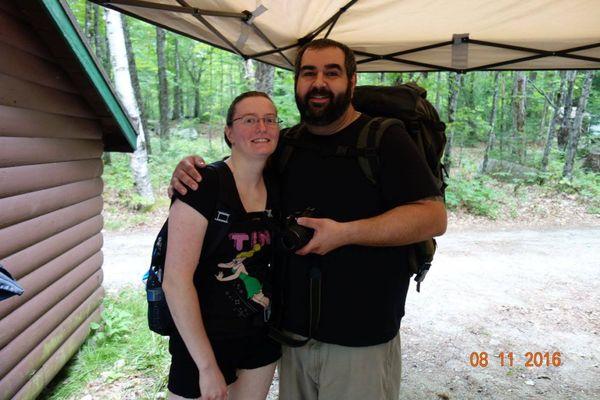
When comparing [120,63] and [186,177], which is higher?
[120,63]

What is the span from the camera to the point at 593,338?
5078 millimetres

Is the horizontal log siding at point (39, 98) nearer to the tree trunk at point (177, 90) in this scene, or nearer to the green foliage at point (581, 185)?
the green foliage at point (581, 185)

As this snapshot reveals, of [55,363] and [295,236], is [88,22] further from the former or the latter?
[295,236]

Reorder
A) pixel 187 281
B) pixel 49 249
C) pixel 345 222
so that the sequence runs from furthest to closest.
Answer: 1. pixel 49 249
2. pixel 345 222
3. pixel 187 281

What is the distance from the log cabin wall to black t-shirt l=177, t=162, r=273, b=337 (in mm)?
2148

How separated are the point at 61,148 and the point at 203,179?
107 inches

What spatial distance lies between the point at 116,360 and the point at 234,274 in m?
3.25

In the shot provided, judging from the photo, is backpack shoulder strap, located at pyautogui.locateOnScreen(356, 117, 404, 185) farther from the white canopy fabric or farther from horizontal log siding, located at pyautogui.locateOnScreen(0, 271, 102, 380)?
horizontal log siding, located at pyautogui.locateOnScreen(0, 271, 102, 380)

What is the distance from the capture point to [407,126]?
2316mm

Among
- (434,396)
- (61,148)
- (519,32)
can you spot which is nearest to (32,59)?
(61,148)

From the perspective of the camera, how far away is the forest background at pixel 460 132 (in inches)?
448

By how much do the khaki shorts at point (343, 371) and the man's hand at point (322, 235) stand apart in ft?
2.28

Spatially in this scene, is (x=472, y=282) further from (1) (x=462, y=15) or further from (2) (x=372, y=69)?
(1) (x=462, y=15)

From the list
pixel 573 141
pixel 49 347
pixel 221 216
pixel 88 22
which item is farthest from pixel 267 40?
pixel 573 141
